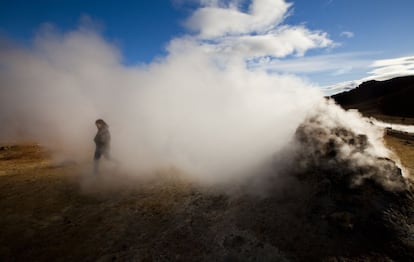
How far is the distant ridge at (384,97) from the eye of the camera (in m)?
54.9

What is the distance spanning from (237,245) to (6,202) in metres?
7.92

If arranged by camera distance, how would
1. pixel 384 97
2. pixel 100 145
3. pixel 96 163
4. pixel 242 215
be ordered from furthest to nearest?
pixel 384 97 → pixel 100 145 → pixel 96 163 → pixel 242 215

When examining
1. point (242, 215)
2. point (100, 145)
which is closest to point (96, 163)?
point (100, 145)

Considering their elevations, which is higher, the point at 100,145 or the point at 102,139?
the point at 102,139

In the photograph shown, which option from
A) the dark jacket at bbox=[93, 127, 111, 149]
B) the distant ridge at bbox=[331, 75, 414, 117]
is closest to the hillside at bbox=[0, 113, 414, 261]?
the dark jacket at bbox=[93, 127, 111, 149]

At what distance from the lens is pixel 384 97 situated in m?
66.2

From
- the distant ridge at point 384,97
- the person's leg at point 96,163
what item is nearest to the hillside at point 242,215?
the person's leg at point 96,163

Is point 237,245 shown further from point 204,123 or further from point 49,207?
point 204,123

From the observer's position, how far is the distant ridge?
54.9 meters

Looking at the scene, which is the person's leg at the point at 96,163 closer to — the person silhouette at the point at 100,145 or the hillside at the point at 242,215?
the person silhouette at the point at 100,145

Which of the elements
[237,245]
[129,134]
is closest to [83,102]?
[129,134]

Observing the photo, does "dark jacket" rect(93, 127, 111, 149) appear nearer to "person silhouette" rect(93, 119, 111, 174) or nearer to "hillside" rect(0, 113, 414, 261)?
"person silhouette" rect(93, 119, 111, 174)

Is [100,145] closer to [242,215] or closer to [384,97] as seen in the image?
[242,215]

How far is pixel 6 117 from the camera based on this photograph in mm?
29109
